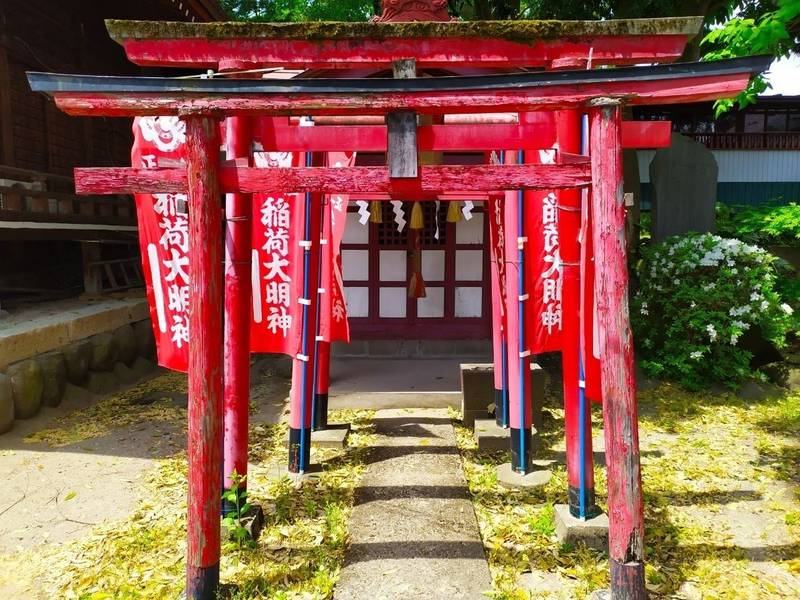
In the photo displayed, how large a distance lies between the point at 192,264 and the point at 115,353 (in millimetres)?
7009

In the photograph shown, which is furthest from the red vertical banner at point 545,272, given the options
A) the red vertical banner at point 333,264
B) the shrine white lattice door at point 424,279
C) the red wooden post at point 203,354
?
the shrine white lattice door at point 424,279

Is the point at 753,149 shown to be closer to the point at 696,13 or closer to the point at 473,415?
the point at 696,13

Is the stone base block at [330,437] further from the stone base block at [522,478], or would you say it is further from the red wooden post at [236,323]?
the red wooden post at [236,323]

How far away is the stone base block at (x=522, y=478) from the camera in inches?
221

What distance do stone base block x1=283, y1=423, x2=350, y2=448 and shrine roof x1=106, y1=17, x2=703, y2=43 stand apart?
437cm

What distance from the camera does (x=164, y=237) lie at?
429 cm

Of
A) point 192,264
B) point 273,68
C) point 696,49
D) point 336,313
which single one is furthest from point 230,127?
point 696,49

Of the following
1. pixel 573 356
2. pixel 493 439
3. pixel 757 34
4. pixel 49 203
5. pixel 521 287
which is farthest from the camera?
pixel 49 203

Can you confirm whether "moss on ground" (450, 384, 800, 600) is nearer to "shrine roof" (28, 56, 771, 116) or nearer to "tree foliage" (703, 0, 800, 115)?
"shrine roof" (28, 56, 771, 116)

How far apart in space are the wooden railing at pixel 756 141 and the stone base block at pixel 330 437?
2016 centimetres

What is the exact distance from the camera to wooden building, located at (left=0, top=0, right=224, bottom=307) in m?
8.73

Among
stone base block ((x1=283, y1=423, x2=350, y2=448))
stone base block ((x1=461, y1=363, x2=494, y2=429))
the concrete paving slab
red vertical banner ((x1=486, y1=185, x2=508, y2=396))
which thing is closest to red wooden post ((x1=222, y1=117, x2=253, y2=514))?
the concrete paving slab

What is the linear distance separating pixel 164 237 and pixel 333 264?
2245 mm

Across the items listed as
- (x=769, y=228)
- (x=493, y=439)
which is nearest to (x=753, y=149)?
(x=769, y=228)
